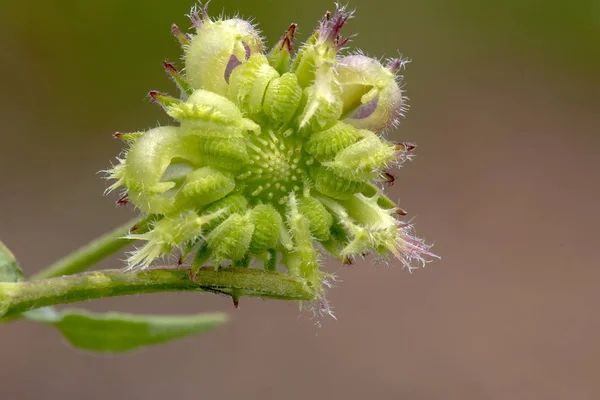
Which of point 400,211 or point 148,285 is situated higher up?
point 400,211

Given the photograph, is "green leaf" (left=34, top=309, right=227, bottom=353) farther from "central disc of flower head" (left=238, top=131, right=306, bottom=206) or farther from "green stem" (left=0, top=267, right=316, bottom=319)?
"central disc of flower head" (left=238, top=131, right=306, bottom=206)

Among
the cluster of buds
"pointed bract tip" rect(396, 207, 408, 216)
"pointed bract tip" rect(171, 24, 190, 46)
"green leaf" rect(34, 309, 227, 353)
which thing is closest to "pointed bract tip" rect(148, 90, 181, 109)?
the cluster of buds

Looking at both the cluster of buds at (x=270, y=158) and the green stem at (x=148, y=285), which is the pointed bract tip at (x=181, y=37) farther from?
the green stem at (x=148, y=285)

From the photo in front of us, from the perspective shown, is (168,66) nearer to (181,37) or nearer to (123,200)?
(181,37)

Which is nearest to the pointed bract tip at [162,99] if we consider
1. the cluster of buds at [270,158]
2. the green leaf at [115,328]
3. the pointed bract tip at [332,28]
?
the cluster of buds at [270,158]

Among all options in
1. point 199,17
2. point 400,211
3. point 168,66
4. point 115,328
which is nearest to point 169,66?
point 168,66

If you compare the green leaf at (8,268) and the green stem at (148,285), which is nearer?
the green stem at (148,285)
